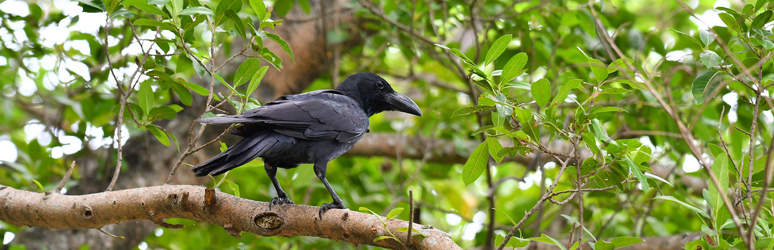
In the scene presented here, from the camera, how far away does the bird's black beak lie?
3866 mm

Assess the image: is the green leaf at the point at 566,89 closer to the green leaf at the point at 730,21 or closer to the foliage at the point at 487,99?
the foliage at the point at 487,99

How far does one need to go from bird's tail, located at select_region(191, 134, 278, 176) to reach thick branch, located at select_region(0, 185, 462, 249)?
140 mm

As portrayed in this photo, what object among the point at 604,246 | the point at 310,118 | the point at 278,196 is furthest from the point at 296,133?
the point at 604,246

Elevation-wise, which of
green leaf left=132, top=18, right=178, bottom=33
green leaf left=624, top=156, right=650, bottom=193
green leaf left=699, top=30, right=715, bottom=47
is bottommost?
green leaf left=624, top=156, right=650, bottom=193

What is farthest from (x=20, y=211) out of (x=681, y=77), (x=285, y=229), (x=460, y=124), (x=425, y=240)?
(x=681, y=77)

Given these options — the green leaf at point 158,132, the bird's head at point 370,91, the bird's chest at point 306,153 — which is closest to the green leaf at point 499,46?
the bird's chest at point 306,153

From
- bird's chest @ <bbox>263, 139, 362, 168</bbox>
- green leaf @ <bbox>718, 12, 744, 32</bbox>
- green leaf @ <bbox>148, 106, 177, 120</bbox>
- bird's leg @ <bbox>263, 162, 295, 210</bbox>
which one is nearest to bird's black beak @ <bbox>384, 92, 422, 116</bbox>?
bird's chest @ <bbox>263, 139, 362, 168</bbox>

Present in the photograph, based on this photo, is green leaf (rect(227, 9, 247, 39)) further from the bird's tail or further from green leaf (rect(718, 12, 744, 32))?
green leaf (rect(718, 12, 744, 32))

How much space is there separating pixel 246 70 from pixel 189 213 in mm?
783

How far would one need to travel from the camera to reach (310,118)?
3.24 metres

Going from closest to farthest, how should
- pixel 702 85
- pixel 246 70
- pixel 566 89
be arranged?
pixel 566 89
pixel 702 85
pixel 246 70

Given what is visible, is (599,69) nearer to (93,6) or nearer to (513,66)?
(513,66)

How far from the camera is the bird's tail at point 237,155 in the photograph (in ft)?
8.65

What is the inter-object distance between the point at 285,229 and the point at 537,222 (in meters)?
2.25
